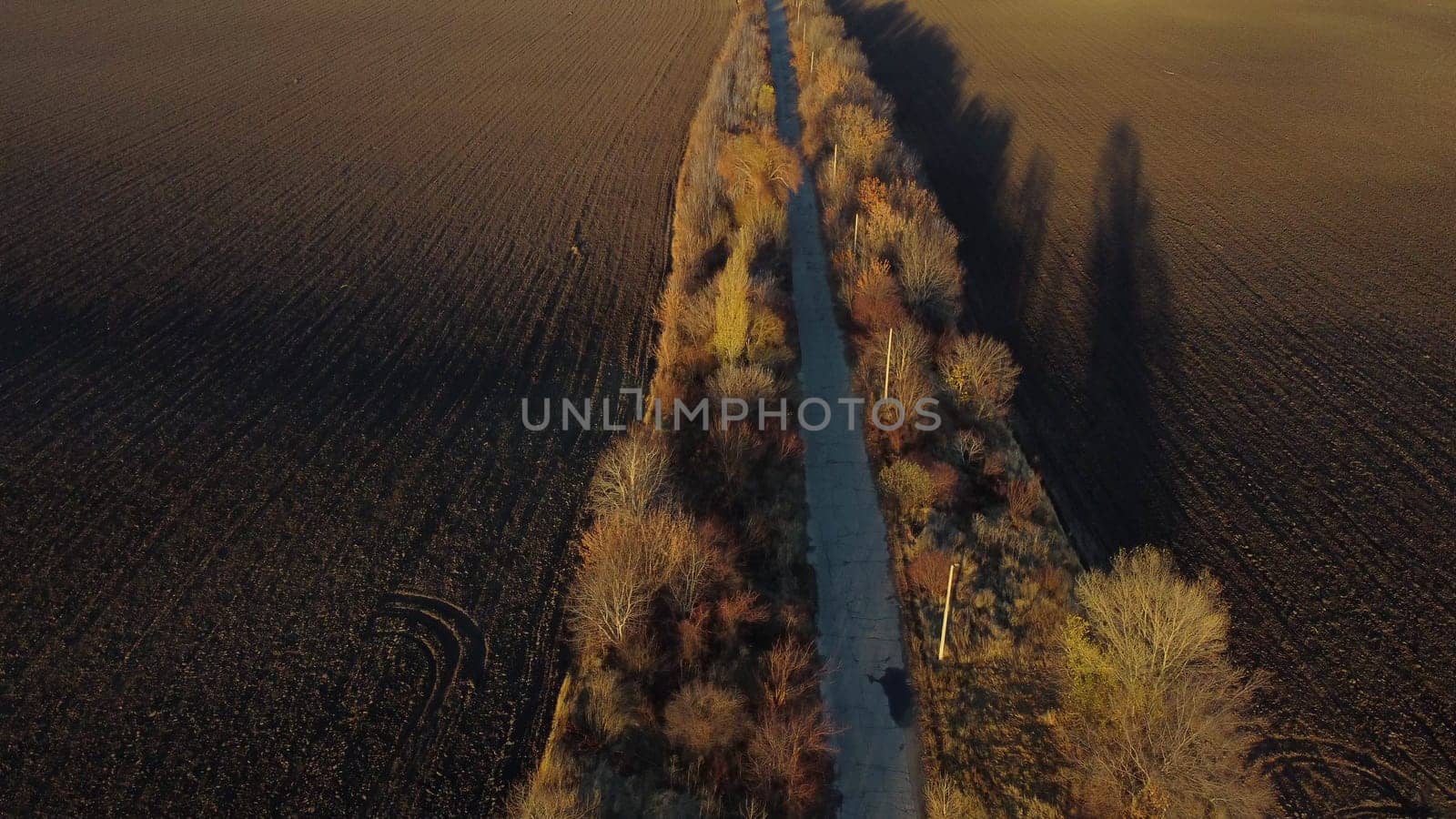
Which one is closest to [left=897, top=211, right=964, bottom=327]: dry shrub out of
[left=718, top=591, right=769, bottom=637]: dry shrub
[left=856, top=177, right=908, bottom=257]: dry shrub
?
[left=856, top=177, right=908, bottom=257]: dry shrub

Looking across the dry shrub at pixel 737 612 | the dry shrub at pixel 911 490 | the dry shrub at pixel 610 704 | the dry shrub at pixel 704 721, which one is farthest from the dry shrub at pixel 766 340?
the dry shrub at pixel 704 721

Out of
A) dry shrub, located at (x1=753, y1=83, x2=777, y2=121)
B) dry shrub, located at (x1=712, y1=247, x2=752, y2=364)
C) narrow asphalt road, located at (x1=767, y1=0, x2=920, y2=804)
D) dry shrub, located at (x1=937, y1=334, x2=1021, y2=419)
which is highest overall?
dry shrub, located at (x1=753, y1=83, x2=777, y2=121)

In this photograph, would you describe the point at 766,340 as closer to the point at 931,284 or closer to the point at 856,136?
the point at 931,284

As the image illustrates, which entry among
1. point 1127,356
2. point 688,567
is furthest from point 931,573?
point 1127,356

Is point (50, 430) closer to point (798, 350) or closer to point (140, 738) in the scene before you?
point (140, 738)

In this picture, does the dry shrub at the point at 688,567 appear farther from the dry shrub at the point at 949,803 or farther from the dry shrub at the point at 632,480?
the dry shrub at the point at 949,803

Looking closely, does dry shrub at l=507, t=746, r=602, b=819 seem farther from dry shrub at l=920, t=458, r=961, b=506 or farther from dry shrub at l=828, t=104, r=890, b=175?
dry shrub at l=828, t=104, r=890, b=175
